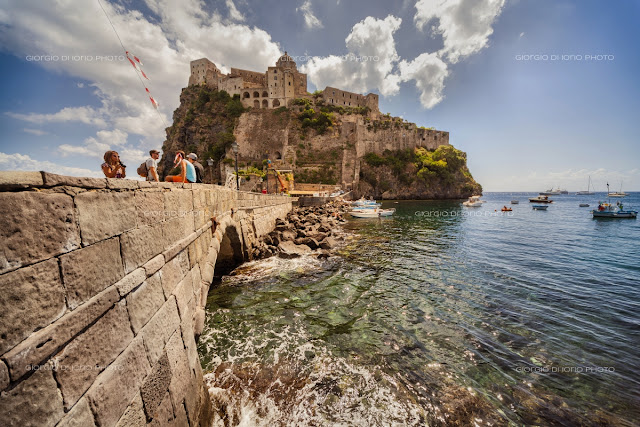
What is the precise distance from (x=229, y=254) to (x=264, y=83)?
193 feet

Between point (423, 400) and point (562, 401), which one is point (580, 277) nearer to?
point (562, 401)

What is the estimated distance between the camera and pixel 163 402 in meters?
2.53

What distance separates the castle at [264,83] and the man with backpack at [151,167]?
52969mm

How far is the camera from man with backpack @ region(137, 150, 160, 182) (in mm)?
4883

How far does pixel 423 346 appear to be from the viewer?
522 centimetres

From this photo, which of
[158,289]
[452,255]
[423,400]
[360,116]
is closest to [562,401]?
[423,400]

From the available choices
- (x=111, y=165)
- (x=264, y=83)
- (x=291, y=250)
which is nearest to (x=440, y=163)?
(x=264, y=83)

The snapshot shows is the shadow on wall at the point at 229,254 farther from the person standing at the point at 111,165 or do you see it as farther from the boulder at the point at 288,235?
the person standing at the point at 111,165

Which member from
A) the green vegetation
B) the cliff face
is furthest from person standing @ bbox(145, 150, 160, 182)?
the green vegetation

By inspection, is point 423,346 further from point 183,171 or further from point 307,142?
point 307,142

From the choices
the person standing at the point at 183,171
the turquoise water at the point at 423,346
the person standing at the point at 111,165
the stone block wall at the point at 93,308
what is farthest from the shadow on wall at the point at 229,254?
the stone block wall at the point at 93,308

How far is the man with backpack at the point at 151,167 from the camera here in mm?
4883

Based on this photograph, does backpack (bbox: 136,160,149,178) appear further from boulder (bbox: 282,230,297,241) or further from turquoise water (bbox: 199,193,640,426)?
boulder (bbox: 282,230,297,241)

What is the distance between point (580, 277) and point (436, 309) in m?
7.35
